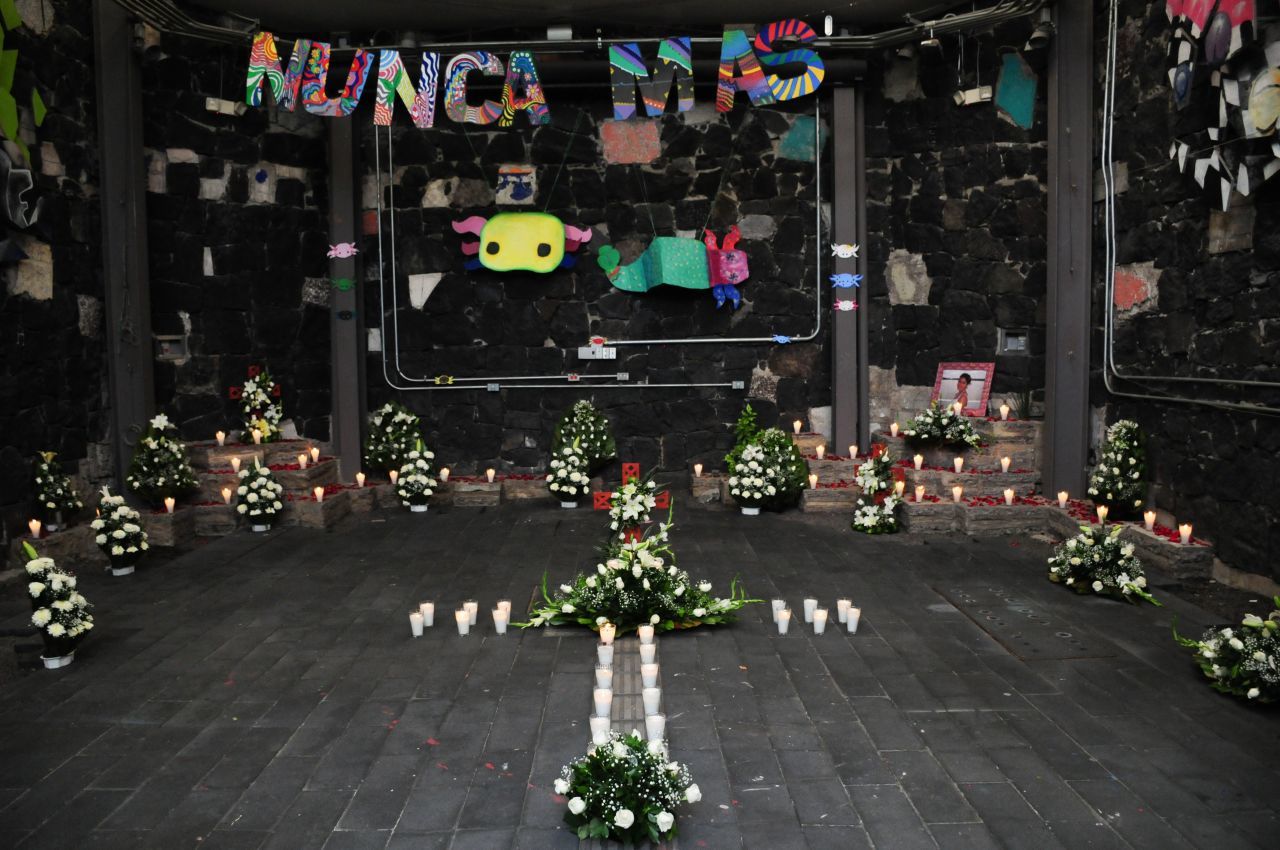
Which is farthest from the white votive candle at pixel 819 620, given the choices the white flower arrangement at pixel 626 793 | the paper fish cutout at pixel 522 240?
the paper fish cutout at pixel 522 240

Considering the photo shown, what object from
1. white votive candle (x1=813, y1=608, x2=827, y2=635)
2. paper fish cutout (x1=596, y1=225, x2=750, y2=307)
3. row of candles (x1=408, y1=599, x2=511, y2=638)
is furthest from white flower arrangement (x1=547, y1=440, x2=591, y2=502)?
white votive candle (x1=813, y1=608, x2=827, y2=635)

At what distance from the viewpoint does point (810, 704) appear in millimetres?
5062

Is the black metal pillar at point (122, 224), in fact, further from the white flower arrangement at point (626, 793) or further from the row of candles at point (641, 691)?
the white flower arrangement at point (626, 793)

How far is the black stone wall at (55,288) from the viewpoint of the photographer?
26.7ft

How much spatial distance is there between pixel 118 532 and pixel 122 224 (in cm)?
328

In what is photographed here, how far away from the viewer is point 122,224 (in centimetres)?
943

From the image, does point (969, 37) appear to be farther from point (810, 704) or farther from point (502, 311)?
point (810, 704)

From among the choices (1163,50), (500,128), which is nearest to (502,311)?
(500,128)

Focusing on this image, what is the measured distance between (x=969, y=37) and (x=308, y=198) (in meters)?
7.39

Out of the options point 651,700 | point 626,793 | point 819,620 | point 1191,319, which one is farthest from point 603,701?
point 1191,319

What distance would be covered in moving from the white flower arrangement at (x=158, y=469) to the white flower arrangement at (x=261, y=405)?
1185mm

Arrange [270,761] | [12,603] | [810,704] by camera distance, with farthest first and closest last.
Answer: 1. [12,603]
2. [810,704]
3. [270,761]

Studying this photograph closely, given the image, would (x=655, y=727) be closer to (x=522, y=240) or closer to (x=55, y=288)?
(x=55, y=288)

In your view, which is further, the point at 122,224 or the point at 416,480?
the point at 416,480
